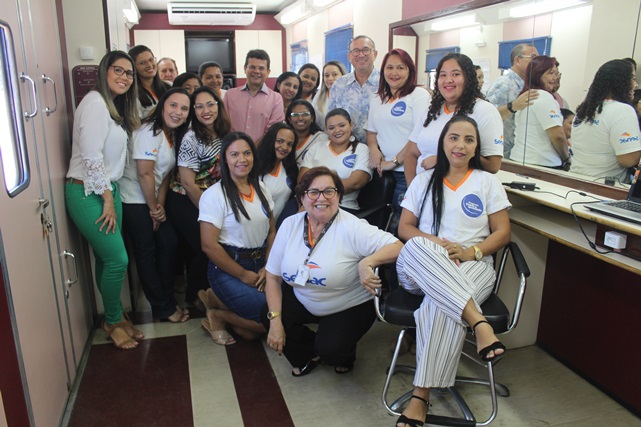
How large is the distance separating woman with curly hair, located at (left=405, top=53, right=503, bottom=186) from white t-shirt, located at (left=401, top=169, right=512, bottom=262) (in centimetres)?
17

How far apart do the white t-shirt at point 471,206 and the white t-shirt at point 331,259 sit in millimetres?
277

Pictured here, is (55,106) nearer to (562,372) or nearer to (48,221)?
(48,221)

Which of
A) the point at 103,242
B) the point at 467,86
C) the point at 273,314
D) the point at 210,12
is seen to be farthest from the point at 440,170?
the point at 210,12

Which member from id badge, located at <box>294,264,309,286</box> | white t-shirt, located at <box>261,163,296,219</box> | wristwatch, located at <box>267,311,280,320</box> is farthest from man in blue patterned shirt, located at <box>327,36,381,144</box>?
wristwatch, located at <box>267,311,280,320</box>

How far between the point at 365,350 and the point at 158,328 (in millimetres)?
1232

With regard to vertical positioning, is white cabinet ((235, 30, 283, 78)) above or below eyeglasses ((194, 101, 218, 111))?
above

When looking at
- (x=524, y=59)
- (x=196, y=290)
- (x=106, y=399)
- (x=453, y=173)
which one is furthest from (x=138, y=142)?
(x=524, y=59)

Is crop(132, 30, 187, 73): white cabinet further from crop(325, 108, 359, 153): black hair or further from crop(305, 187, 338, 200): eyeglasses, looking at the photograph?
crop(305, 187, 338, 200): eyeglasses

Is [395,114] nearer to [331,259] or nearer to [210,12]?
[331,259]

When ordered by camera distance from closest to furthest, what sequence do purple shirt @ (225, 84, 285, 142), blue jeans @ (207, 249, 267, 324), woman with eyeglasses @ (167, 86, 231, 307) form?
blue jeans @ (207, 249, 267, 324)
woman with eyeglasses @ (167, 86, 231, 307)
purple shirt @ (225, 84, 285, 142)

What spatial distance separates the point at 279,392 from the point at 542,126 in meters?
2.08

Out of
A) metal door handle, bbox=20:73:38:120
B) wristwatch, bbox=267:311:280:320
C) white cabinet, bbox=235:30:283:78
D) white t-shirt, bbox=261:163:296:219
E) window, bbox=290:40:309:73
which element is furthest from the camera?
white cabinet, bbox=235:30:283:78

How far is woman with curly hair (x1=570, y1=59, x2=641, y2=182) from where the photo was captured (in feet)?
7.39

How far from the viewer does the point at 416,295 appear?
220 cm
